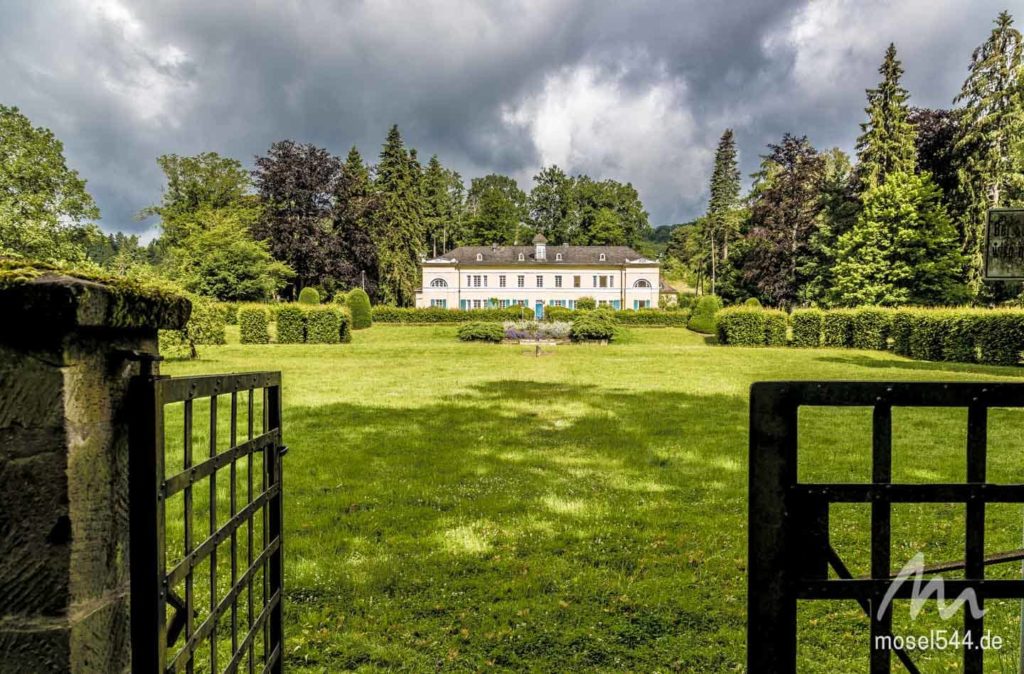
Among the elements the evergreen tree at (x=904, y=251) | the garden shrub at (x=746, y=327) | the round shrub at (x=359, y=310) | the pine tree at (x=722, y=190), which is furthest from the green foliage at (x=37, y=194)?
the pine tree at (x=722, y=190)

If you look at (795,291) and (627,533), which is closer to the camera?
(627,533)

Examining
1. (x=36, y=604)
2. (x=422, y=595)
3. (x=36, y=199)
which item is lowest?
(x=422, y=595)

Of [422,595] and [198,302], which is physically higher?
[198,302]

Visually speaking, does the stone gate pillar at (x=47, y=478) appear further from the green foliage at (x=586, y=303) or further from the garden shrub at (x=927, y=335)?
the green foliage at (x=586, y=303)

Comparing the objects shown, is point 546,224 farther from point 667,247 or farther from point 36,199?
point 36,199

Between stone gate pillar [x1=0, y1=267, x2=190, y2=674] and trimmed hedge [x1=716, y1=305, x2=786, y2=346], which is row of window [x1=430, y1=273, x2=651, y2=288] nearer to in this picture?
trimmed hedge [x1=716, y1=305, x2=786, y2=346]

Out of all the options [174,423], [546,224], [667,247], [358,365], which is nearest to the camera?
[174,423]

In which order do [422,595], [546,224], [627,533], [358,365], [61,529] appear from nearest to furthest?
[61,529]
[422,595]
[627,533]
[358,365]
[546,224]

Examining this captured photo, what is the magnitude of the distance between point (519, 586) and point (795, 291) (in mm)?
40453

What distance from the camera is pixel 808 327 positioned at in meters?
24.6

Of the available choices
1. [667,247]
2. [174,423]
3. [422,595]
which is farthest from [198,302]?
[667,247]

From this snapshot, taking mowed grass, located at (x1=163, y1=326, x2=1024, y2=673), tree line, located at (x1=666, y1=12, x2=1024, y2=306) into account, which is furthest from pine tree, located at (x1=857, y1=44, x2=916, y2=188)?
mowed grass, located at (x1=163, y1=326, x2=1024, y2=673)

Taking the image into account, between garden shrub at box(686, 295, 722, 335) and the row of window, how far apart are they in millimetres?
17498

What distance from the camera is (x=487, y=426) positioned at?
7.86 metres
